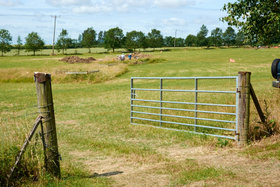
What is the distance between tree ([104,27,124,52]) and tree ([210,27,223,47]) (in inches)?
1642

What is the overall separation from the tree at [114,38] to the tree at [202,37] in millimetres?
40068

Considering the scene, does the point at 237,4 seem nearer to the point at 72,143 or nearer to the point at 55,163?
the point at 72,143

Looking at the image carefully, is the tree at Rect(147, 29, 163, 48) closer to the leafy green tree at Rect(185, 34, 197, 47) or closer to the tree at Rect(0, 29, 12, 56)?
the leafy green tree at Rect(185, 34, 197, 47)

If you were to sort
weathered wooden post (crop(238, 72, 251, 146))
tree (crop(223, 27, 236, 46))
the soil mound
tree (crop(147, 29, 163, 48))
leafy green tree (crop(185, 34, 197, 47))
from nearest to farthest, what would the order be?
weathered wooden post (crop(238, 72, 251, 146)) < the soil mound < tree (crop(147, 29, 163, 48)) < tree (crop(223, 27, 236, 46)) < leafy green tree (crop(185, 34, 197, 47))

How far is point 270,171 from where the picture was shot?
595 centimetres

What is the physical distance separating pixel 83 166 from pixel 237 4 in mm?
11936

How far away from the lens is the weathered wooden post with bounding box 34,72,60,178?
18.6 feet

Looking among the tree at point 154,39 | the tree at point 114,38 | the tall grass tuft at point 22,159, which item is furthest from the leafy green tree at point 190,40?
the tall grass tuft at point 22,159

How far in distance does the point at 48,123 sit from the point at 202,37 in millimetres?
165877

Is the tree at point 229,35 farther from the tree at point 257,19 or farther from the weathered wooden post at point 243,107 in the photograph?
the weathered wooden post at point 243,107

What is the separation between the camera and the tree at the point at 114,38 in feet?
414

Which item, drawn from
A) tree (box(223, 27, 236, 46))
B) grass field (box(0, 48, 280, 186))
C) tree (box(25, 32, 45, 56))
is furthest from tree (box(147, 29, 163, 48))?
grass field (box(0, 48, 280, 186))

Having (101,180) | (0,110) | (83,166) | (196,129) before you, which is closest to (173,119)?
(196,129)

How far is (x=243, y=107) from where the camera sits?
782 centimetres
